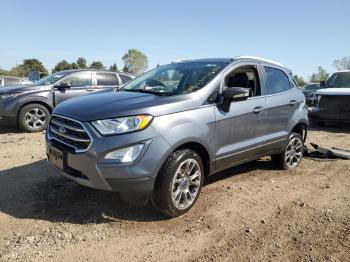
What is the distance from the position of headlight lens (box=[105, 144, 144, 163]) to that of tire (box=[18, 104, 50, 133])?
6446mm

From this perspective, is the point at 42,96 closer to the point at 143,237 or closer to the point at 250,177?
the point at 250,177

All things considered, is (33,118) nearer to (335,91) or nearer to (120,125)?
(120,125)

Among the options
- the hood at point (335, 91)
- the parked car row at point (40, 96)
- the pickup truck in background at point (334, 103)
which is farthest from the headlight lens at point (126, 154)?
the hood at point (335, 91)

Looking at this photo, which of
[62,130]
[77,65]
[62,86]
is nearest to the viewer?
[62,130]

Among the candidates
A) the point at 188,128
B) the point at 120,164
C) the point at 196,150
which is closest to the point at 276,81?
the point at 196,150

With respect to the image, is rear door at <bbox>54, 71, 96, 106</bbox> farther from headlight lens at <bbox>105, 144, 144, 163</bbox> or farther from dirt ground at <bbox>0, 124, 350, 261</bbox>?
headlight lens at <bbox>105, 144, 144, 163</bbox>

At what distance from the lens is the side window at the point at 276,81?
590cm

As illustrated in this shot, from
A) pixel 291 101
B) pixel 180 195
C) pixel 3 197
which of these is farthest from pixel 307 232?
pixel 3 197

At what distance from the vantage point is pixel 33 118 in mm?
9664

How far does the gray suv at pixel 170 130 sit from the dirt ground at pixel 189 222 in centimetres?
40

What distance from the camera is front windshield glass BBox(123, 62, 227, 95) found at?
4.81 metres

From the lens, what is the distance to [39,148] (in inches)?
303

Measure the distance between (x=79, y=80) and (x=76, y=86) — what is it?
0.78ft

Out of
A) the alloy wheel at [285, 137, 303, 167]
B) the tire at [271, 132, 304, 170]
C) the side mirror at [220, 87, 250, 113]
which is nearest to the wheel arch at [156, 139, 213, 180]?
the side mirror at [220, 87, 250, 113]
